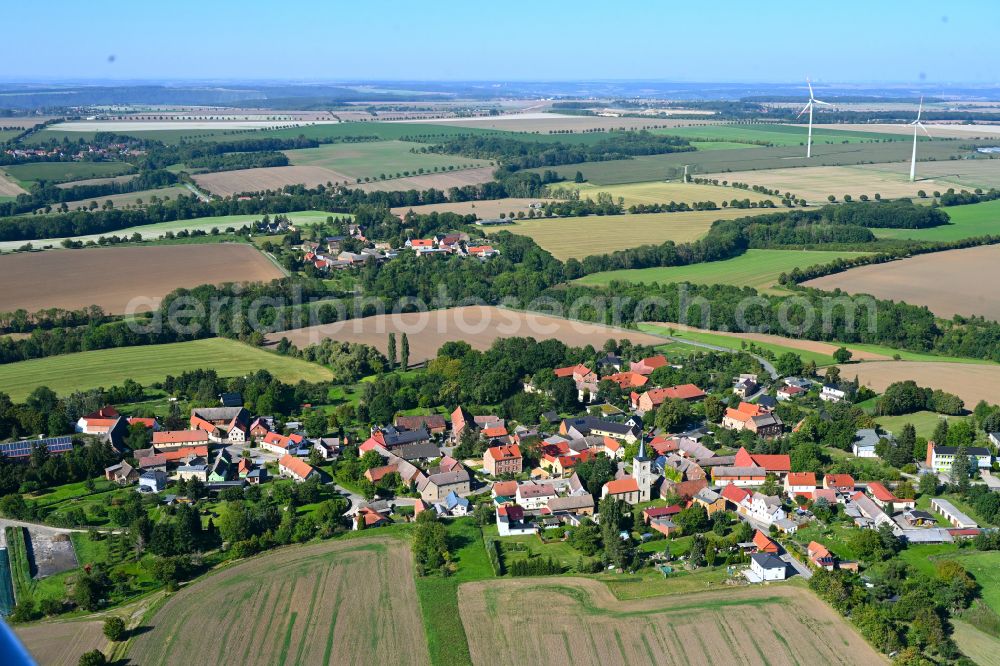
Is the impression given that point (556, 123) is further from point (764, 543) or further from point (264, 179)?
point (764, 543)

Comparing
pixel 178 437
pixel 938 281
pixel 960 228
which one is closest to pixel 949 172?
pixel 960 228

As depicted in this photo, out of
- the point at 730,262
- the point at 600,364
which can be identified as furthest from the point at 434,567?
the point at 730,262

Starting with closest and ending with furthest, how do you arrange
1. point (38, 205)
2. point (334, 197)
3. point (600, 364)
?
1. point (600, 364)
2. point (38, 205)
3. point (334, 197)

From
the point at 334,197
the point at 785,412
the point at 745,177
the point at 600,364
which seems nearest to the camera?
the point at 785,412

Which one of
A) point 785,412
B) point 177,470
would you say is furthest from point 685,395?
point 177,470

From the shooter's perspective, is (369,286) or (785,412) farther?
(369,286)

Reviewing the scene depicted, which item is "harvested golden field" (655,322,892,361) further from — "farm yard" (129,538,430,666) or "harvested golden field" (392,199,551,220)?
"harvested golden field" (392,199,551,220)

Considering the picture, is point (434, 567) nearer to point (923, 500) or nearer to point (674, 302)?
point (923, 500)
